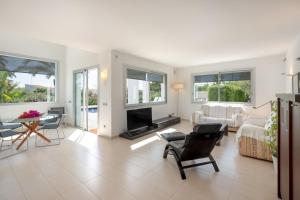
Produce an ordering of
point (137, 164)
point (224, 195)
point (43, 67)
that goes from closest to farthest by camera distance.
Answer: point (224, 195)
point (137, 164)
point (43, 67)

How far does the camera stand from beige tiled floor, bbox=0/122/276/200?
2180 millimetres

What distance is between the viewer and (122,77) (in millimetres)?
5172

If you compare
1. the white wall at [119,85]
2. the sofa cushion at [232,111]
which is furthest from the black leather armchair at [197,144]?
the sofa cushion at [232,111]

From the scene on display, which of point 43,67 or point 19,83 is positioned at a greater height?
point 43,67

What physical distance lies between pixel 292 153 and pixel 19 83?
7.60m

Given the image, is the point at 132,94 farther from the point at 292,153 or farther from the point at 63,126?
the point at 292,153

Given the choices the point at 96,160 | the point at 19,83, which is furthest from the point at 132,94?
the point at 19,83

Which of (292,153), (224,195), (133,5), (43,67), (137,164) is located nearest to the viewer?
(292,153)

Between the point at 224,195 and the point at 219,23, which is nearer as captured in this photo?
the point at 224,195

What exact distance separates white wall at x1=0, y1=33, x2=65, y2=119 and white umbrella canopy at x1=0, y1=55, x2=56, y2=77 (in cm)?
22

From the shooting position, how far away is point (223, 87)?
680 centimetres

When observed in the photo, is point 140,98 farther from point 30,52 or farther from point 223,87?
point 30,52

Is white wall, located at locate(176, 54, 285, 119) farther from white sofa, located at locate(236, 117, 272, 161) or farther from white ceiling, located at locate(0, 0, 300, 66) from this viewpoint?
white sofa, located at locate(236, 117, 272, 161)

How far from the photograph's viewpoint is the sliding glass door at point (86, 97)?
5.85m
